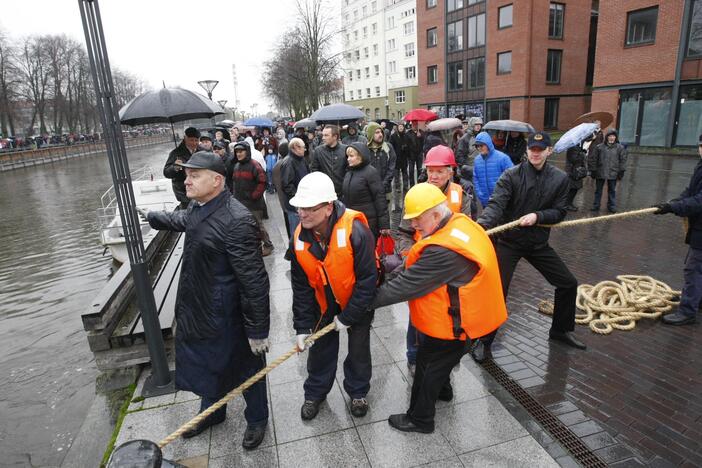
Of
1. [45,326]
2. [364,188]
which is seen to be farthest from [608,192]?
[45,326]

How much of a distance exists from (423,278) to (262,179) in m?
5.31

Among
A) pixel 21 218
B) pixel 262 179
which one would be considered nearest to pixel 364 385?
pixel 262 179

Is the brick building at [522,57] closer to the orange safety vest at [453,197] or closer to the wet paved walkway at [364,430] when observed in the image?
the orange safety vest at [453,197]

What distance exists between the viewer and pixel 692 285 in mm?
4711

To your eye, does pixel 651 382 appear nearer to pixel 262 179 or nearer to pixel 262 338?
pixel 262 338

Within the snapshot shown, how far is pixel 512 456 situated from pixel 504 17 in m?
34.7

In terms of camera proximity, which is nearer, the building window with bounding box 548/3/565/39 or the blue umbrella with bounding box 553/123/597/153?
the blue umbrella with bounding box 553/123/597/153

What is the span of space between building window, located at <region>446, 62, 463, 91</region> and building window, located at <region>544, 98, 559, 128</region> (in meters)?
7.82

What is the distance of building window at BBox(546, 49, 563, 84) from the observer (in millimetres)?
31047

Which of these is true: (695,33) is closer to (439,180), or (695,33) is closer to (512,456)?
(439,180)

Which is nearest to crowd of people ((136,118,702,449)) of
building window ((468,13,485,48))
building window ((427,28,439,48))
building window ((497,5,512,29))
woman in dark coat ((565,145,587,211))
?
woman in dark coat ((565,145,587,211))

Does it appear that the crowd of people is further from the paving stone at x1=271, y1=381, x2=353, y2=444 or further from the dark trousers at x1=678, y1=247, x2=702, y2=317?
the dark trousers at x1=678, y1=247, x2=702, y2=317

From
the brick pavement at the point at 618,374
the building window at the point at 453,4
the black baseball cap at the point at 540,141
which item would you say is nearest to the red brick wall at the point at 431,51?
the building window at the point at 453,4

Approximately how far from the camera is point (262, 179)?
7621 millimetres
